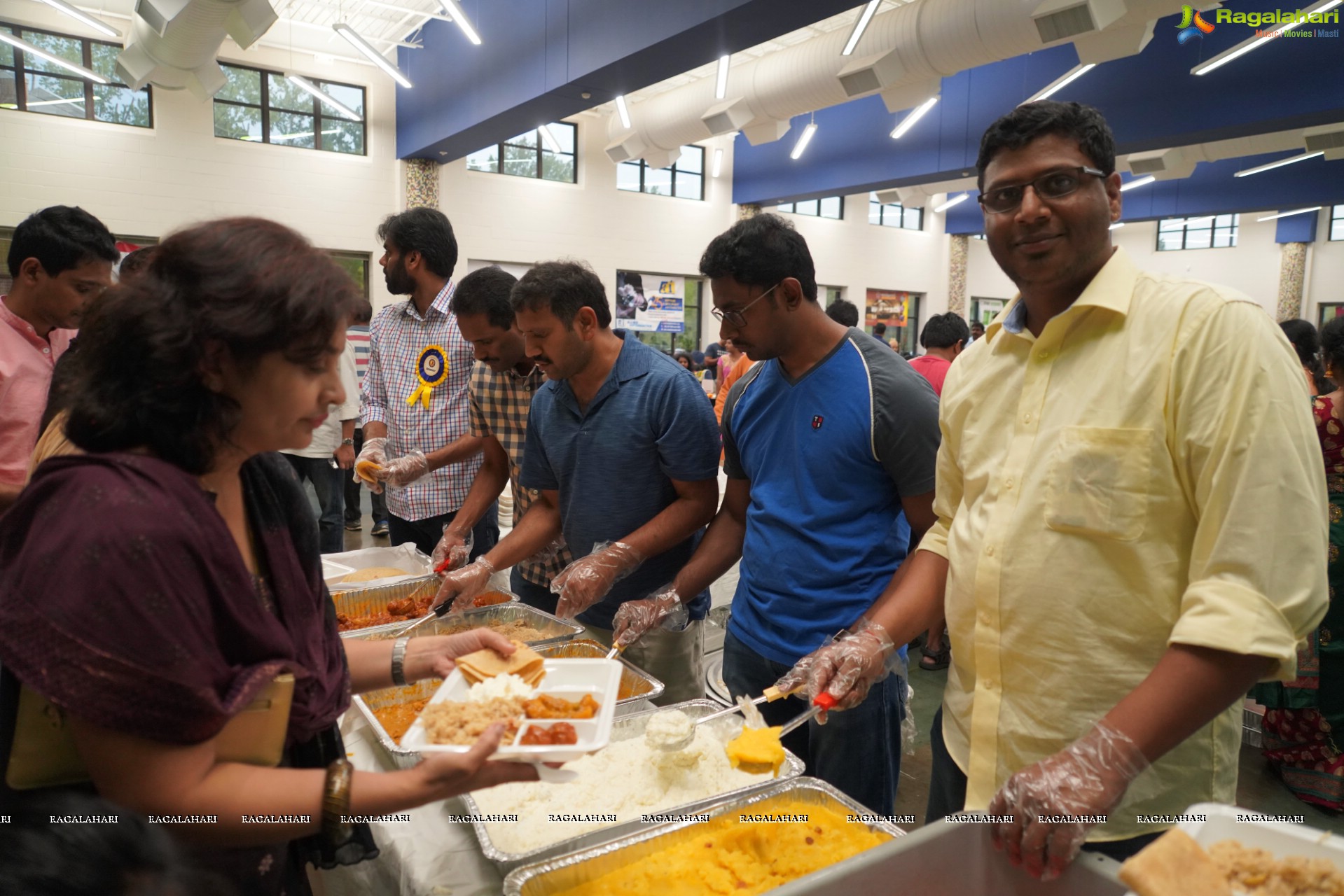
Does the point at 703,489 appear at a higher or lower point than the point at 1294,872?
higher

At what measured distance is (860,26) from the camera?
5680 mm

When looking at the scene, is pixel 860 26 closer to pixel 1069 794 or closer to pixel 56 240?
pixel 56 240

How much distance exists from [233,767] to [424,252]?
2557 millimetres

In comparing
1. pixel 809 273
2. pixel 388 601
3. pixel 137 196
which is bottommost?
pixel 388 601

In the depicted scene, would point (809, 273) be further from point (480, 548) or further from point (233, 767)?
point (480, 548)

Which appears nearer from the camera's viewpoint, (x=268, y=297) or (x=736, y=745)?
(x=268, y=297)

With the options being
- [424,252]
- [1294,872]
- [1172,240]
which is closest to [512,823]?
[1294,872]

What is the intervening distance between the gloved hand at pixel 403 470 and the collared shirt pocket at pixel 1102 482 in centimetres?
234

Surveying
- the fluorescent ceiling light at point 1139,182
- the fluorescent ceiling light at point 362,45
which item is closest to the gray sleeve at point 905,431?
the fluorescent ceiling light at point 362,45

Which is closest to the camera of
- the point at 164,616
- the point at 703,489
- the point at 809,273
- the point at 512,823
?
the point at 164,616

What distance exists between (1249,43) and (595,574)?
6.43 meters

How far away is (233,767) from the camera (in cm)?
86

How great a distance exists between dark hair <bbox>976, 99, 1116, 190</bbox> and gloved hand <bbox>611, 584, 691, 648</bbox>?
1.29m

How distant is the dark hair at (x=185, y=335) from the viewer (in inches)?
32.7
